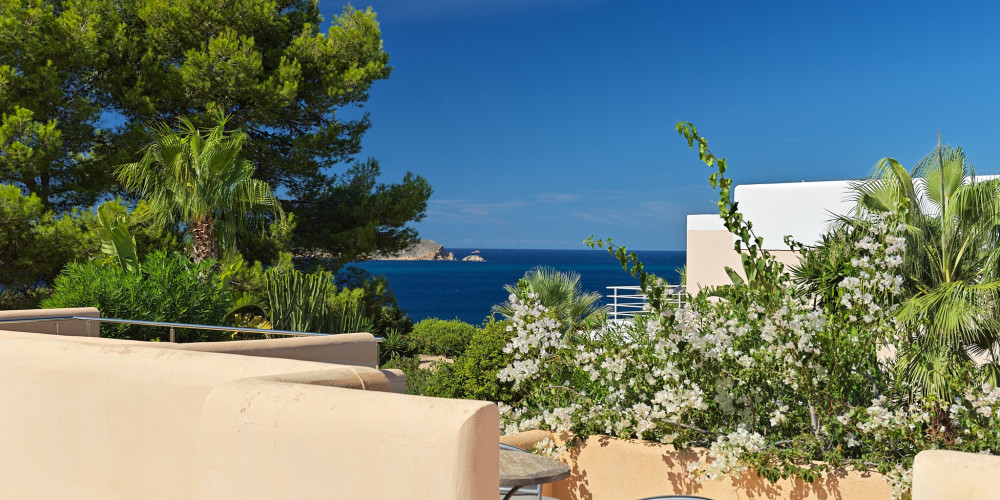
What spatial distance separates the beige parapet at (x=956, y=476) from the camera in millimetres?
2094

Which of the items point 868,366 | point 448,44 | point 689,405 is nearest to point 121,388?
point 689,405

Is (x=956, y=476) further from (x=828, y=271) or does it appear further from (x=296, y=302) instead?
(x=296, y=302)

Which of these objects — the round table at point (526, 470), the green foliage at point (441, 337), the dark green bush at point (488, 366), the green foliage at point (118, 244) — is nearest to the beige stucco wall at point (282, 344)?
the dark green bush at point (488, 366)

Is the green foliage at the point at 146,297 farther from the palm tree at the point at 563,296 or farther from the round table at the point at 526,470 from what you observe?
the round table at the point at 526,470

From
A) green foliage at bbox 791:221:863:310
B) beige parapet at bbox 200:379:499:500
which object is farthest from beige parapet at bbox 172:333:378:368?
green foliage at bbox 791:221:863:310

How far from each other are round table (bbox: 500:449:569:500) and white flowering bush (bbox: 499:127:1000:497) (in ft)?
2.79

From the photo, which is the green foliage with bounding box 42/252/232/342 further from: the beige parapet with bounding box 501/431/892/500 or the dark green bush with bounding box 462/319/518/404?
the beige parapet with bounding box 501/431/892/500

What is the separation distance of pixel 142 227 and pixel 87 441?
13155 mm

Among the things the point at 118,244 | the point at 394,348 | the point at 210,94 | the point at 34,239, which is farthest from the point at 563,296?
the point at 34,239

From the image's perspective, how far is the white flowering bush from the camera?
409 cm

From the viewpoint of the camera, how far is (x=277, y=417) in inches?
103

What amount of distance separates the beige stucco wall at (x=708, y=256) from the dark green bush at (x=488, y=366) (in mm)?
12472

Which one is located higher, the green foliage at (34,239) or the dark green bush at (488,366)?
the green foliage at (34,239)

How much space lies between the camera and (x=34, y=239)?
14211mm
